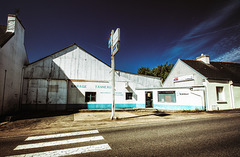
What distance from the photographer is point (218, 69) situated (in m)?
16.7

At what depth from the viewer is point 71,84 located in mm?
14961

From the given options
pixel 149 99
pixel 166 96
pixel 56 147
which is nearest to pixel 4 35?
pixel 56 147

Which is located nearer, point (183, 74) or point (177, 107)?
point (177, 107)

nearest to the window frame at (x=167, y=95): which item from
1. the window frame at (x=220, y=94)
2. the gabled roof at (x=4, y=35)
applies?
the window frame at (x=220, y=94)

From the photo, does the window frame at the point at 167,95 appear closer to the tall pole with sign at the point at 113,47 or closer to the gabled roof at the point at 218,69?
the gabled roof at the point at 218,69

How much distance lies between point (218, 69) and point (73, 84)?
789 inches

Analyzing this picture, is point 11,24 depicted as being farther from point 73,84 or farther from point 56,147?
point 56,147

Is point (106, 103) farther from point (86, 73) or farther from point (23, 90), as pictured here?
point (23, 90)

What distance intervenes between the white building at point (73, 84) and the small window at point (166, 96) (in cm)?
264

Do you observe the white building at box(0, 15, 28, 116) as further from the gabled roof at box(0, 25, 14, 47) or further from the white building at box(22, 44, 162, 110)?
the white building at box(22, 44, 162, 110)

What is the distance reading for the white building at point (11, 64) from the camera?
32.4ft

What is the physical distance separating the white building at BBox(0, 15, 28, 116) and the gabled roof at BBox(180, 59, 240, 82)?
20139mm

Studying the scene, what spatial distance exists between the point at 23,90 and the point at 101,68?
940 cm

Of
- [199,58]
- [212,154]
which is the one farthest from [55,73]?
[199,58]
